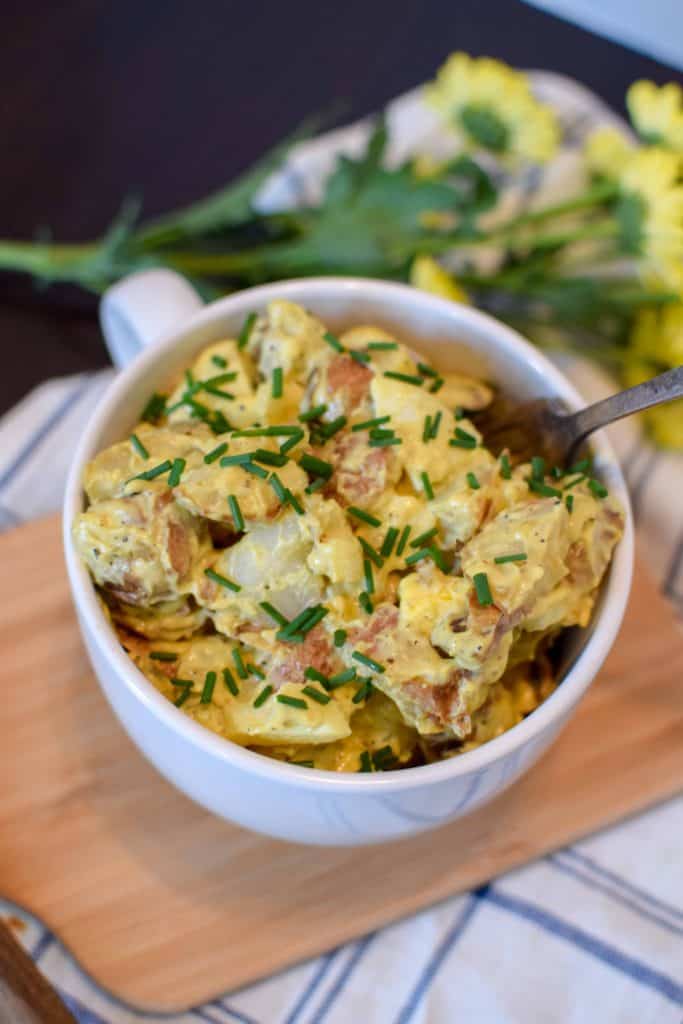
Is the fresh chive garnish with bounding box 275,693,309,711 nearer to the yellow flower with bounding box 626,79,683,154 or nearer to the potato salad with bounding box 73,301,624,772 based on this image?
the potato salad with bounding box 73,301,624,772

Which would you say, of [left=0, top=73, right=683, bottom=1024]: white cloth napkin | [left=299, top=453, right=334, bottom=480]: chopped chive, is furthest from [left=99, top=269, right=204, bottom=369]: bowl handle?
[left=0, top=73, right=683, bottom=1024]: white cloth napkin

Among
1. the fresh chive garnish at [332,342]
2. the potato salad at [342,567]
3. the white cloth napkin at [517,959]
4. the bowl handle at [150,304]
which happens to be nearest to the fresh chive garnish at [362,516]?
the potato salad at [342,567]

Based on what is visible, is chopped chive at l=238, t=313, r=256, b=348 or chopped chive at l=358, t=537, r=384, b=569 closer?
chopped chive at l=358, t=537, r=384, b=569

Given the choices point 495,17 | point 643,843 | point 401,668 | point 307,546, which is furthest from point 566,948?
point 495,17

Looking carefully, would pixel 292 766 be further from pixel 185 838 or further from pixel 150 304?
pixel 150 304

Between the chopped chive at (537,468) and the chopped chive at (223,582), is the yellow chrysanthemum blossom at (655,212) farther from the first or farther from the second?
the chopped chive at (223,582)

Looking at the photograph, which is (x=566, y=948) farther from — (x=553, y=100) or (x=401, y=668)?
(x=553, y=100)
